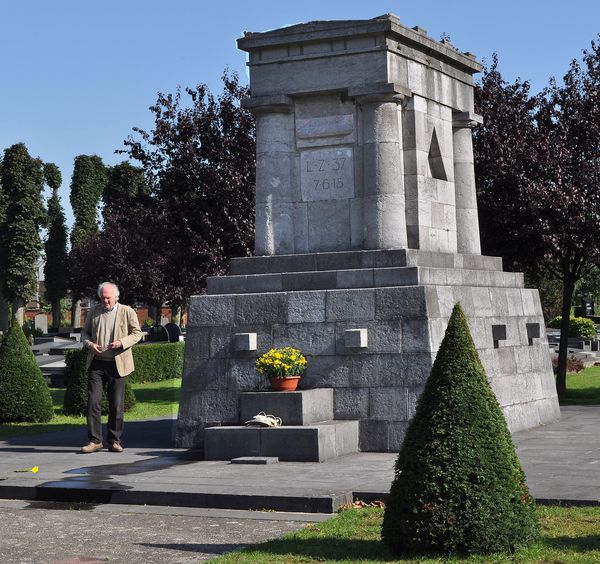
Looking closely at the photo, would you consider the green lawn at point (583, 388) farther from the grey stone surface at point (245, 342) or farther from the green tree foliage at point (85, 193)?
the green tree foliage at point (85, 193)

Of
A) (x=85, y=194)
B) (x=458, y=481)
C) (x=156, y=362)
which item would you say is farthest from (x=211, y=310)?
(x=85, y=194)

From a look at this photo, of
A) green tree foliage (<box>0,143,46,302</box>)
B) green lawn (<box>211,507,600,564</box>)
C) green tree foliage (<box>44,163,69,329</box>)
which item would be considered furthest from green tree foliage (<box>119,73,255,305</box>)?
green tree foliage (<box>44,163,69,329</box>)

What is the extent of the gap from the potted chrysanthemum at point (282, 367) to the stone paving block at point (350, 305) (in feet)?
2.48

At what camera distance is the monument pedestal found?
1295 cm

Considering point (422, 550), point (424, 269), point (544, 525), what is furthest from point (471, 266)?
point (422, 550)

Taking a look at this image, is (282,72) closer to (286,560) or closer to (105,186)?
(286,560)

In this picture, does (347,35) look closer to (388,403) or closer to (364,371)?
(364,371)

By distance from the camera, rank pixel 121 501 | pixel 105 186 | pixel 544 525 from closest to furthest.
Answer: pixel 544 525
pixel 121 501
pixel 105 186

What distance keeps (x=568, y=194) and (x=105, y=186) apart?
57698 millimetres

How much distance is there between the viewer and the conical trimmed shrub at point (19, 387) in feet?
60.6

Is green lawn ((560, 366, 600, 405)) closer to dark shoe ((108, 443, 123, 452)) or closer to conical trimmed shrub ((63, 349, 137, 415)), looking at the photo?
conical trimmed shrub ((63, 349, 137, 415))

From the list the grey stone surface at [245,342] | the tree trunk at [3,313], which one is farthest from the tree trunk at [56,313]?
the grey stone surface at [245,342]

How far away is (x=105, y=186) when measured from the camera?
76.1 m

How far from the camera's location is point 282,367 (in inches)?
506
